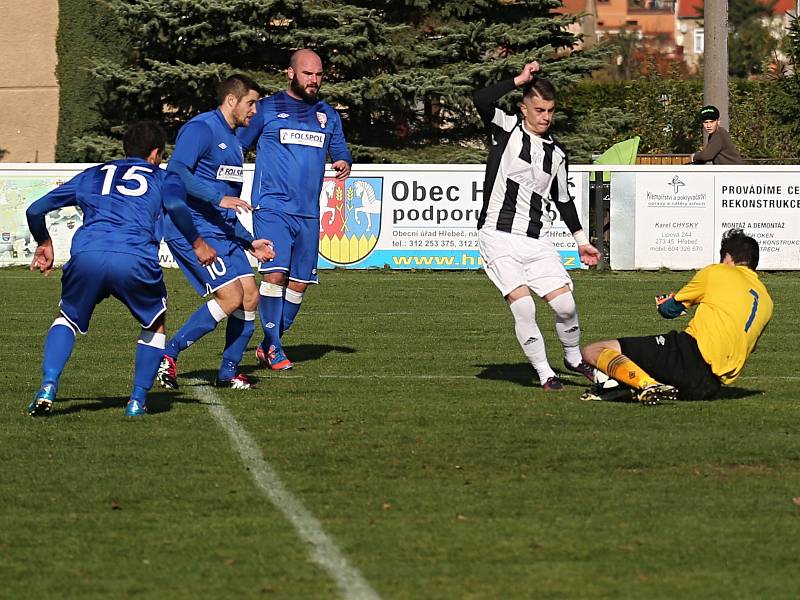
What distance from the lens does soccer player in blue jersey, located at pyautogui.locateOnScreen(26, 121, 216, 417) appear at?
8.27 metres

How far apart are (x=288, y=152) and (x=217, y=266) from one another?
5.29 ft

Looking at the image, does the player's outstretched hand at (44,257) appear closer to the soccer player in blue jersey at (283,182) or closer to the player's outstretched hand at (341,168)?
the soccer player in blue jersey at (283,182)

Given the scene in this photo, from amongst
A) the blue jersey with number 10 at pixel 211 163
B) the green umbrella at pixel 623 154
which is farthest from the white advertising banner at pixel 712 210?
the blue jersey with number 10 at pixel 211 163

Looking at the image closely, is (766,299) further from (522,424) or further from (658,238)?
(658,238)

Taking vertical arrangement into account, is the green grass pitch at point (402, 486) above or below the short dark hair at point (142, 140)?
below

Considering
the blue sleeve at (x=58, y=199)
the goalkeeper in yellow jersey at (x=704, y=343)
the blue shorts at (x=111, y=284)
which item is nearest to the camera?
the blue shorts at (x=111, y=284)

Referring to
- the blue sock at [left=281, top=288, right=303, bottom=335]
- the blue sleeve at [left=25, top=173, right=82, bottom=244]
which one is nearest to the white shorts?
the blue sock at [left=281, top=288, right=303, bottom=335]

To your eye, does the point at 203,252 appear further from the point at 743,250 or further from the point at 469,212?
the point at 469,212

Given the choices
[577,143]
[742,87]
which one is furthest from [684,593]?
[742,87]

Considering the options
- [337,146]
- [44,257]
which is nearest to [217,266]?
[44,257]

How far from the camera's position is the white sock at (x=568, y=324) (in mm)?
9984

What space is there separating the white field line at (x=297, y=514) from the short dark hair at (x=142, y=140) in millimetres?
1590

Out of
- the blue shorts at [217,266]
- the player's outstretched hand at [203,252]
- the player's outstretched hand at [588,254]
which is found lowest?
the blue shorts at [217,266]

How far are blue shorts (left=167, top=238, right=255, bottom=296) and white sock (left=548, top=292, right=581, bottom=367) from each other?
208cm
